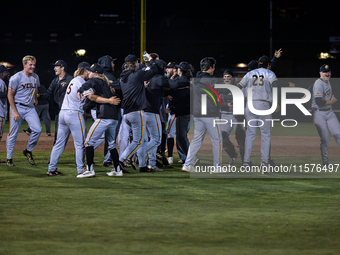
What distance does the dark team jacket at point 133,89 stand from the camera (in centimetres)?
855

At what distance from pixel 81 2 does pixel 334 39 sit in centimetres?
1777

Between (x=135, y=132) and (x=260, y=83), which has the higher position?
(x=260, y=83)

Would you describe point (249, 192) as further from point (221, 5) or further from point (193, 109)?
point (221, 5)

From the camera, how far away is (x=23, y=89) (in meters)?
9.65

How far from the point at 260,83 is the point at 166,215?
4194mm

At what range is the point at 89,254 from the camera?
405 cm

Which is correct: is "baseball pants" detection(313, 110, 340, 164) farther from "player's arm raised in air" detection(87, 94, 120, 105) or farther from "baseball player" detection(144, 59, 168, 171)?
"player's arm raised in air" detection(87, 94, 120, 105)

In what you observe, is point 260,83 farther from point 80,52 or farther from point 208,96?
point 80,52

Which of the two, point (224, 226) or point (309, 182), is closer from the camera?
point (224, 226)

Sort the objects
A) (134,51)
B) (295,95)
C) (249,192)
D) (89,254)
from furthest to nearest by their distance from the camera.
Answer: (134,51), (295,95), (249,192), (89,254)

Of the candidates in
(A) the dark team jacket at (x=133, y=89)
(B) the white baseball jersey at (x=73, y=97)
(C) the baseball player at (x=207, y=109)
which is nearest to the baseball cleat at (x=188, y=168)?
(C) the baseball player at (x=207, y=109)

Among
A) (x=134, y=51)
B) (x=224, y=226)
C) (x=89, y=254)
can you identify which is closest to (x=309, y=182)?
(x=224, y=226)

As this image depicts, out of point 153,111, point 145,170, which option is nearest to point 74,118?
point 153,111

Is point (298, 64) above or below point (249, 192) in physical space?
above
